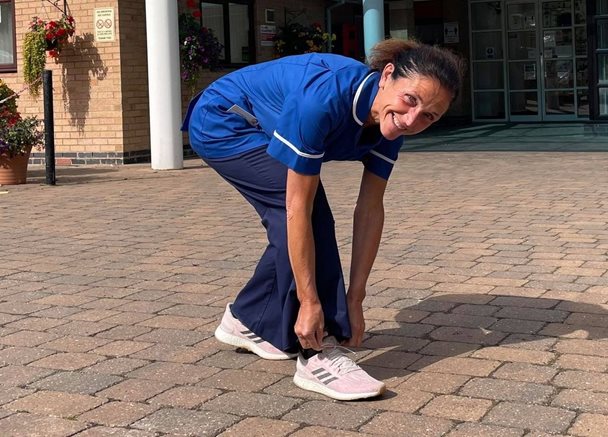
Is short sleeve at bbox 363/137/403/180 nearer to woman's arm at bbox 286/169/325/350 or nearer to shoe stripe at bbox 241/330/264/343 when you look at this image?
woman's arm at bbox 286/169/325/350

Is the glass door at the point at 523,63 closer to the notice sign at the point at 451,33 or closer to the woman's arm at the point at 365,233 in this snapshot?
the notice sign at the point at 451,33

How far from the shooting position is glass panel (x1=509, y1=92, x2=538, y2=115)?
22984 millimetres

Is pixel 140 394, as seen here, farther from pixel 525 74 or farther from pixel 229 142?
pixel 525 74

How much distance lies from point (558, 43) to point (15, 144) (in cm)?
1445

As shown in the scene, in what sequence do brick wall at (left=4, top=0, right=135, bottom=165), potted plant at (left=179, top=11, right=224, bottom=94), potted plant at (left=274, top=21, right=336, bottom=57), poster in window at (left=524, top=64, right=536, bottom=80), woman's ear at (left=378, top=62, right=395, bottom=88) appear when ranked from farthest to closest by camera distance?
poster in window at (left=524, top=64, right=536, bottom=80), potted plant at (left=274, top=21, right=336, bottom=57), potted plant at (left=179, top=11, right=224, bottom=94), brick wall at (left=4, top=0, right=135, bottom=165), woman's ear at (left=378, top=62, right=395, bottom=88)

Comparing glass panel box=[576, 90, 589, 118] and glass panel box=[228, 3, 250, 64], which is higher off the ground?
glass panel box=[228, 3, 250, 64]

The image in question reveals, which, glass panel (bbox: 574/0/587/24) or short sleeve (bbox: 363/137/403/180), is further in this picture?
glass panel (bbox: 574/0/587/24)

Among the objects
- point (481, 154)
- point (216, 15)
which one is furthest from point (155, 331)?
point (216, 15)

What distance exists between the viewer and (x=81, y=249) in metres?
7.09

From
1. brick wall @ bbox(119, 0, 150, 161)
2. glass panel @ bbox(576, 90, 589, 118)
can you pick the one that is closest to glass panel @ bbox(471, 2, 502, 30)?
glass panel @ bbox(576, 90, 589, 118)

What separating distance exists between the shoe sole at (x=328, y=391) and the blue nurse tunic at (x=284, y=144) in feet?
0.65

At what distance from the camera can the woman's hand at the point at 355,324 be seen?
3977mm

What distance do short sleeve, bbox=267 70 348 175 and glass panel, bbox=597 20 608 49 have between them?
1844cm

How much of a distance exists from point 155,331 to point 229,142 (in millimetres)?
1160
